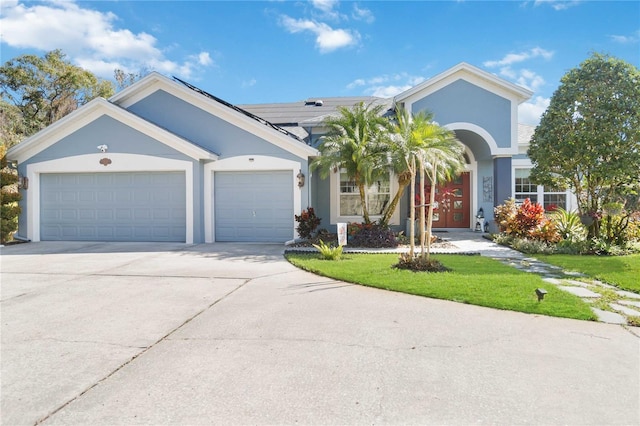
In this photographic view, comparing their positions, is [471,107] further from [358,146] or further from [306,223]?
[306,223]

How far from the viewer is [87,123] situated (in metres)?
13.8

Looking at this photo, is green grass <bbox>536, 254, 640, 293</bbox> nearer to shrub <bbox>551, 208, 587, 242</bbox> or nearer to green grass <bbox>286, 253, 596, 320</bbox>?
green grass <bbox>286, 253, 596, 320</bbox>

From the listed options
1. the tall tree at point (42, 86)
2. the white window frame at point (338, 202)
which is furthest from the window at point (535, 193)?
the tall tree at point (42, 86)

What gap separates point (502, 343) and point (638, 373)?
114 cm

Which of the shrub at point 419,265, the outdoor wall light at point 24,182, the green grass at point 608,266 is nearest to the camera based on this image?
the green grass at point 608,266

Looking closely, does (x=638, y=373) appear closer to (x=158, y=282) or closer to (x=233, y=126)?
(x=158, y=282)

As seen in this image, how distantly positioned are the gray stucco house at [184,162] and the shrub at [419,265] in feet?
18.2

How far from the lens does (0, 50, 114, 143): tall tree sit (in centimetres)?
3077

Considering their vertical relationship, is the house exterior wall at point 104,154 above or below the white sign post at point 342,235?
above

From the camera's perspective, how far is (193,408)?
9.82ft

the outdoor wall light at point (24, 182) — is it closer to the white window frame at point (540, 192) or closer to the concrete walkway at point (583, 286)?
the concrete walkway at point (583, 286)

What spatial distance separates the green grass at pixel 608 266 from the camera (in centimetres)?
716

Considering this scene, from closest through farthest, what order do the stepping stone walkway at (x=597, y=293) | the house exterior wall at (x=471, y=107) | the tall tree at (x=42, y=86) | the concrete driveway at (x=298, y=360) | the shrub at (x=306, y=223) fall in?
the concrete driveway at (x=298, y=360), the stepping stone walkway at (x=597, y=293), the shrub at (x=306, y=223), the house exterior wall at (x=471, y=107), the tall tree at (x=42, y=86)

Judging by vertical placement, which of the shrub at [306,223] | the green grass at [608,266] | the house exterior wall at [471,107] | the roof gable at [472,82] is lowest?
the green grass at [608,266]
